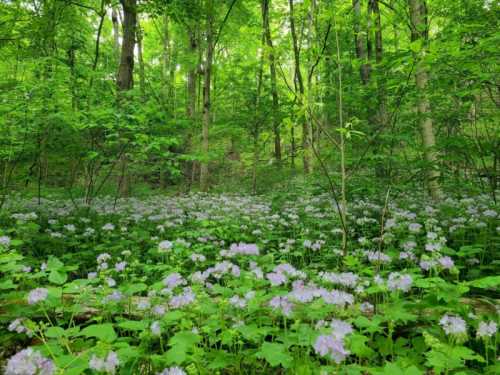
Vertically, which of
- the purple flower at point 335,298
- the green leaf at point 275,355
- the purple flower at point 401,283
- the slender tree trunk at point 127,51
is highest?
the slender tree trunk at point 127,51

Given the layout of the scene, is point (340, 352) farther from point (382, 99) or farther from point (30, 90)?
point (382, 99)

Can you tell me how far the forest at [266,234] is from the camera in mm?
1827

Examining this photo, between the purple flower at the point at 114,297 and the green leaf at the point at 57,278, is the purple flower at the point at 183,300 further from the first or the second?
the green leaf at the point at 57,278

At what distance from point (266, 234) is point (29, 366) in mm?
3773

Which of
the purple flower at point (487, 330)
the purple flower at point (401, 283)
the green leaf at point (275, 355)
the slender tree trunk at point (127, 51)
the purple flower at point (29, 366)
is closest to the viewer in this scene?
the purple flower at point (29, 366)

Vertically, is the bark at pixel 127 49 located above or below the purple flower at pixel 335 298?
above

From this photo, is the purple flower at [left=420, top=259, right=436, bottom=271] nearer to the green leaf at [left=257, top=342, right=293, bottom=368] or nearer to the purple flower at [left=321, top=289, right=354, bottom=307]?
the purple flower at [left=321, top=289, right=354, bottom=307]

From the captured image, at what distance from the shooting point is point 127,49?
26.1 feet

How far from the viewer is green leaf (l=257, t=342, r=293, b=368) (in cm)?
157

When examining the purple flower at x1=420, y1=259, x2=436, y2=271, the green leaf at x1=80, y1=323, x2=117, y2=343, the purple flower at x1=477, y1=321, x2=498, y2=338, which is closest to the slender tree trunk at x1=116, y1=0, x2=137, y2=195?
the green leaf at x1=80, y1=323, x2=117, y2=343

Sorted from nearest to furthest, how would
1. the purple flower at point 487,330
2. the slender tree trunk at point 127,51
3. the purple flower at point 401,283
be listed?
the purple flower at point 487,330 < the purple flower at point 401,283 < the slender tree trunk at point 127,51

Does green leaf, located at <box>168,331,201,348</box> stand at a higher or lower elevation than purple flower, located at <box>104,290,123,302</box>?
lower

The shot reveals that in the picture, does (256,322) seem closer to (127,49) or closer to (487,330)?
(487,330)

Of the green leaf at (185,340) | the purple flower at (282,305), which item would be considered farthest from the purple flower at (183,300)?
the purple flower at (282,305)
